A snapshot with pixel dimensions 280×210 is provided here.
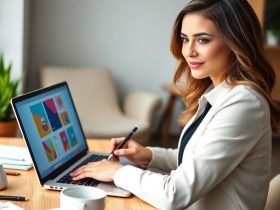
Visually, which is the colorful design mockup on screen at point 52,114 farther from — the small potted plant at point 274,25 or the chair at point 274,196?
the small potted plant at point 274,25

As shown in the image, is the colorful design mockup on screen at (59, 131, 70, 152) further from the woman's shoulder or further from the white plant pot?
the white plant pot

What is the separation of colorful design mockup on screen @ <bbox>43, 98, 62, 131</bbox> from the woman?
0.20 m

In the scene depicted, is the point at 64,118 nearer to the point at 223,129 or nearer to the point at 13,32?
the point at 223,129

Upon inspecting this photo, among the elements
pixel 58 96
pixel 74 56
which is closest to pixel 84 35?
pixel 74 56

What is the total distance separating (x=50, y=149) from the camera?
141 centimetres

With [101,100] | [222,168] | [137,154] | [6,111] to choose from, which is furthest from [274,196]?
[101,100]

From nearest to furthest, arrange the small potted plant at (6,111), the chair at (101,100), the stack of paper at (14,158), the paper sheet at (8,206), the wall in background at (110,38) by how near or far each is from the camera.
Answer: the paper sheet at (8,206), the stack of paper at (14,158), the small potted plant at (6,111), the chair at (101,100), the wall in background at (110,38)

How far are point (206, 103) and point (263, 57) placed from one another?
22 cm

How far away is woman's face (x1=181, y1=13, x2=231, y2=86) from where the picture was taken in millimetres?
1293

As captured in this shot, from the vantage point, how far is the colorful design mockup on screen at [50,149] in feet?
4.54

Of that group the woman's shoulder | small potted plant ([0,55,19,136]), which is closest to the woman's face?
the woman's shoulder

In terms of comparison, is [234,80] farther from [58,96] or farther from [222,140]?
[58,96]

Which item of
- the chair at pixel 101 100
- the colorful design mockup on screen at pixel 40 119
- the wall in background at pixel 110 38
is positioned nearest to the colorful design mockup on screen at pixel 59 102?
the colorful design mockup on screen at pixel 40 119

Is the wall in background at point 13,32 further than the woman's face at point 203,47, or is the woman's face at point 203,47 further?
the wall in background at point 13,32
